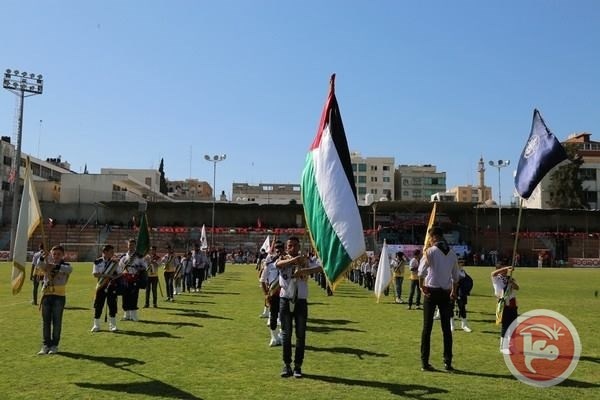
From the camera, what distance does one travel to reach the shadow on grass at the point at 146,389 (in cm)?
763

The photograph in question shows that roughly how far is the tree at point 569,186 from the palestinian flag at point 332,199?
287ft

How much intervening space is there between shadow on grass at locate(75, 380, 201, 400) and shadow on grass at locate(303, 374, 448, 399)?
1923 millimetres

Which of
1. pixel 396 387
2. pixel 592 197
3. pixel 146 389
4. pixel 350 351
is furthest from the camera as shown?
pixel 592 197

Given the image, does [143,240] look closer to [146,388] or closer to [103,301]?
[103,301]

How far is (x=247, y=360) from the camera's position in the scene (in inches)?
393

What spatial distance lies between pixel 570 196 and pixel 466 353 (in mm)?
85988

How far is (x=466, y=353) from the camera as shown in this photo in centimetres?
1090

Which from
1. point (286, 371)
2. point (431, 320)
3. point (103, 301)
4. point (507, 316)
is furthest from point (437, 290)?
point (103, 301)

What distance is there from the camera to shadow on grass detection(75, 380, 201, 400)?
7.63 meters

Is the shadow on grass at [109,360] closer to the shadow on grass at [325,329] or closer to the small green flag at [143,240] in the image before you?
the shadow on grass at [325,329]

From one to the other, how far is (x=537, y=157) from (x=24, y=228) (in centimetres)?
982

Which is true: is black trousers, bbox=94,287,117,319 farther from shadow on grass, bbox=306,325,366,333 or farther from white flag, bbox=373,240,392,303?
white flag, bbox=373,240,392,303

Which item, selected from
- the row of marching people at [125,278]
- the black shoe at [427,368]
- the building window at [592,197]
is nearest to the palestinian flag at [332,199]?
the black shoe at [427,368]

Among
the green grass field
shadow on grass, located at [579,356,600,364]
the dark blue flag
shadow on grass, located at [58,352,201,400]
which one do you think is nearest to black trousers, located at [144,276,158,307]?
the green grass field
